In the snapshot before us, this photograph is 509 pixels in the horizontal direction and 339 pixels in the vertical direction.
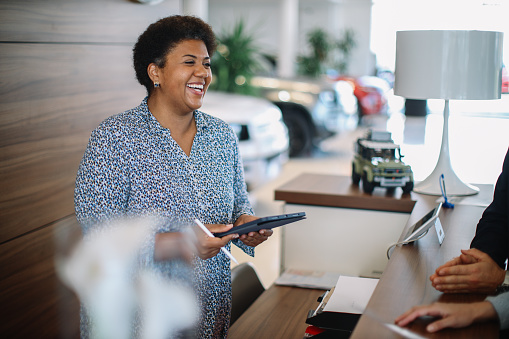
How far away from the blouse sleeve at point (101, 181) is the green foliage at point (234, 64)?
6.07m

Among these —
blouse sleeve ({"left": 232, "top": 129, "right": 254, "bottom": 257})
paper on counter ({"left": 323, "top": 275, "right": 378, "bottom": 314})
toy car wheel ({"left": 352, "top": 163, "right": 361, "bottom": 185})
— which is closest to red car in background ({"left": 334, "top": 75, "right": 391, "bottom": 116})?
toy car wheel ({"left": 352, "top": 163, "right": 361, "bottom": 185})

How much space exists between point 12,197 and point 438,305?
1523 mm

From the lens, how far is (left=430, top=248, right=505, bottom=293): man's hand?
1629 millimetres

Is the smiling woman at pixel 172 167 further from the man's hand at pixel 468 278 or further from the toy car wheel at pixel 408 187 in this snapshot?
the toy car wheel at pixel 408 187

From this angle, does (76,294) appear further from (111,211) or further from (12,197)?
(111,211)

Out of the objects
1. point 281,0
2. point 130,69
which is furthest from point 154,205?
point 281,0

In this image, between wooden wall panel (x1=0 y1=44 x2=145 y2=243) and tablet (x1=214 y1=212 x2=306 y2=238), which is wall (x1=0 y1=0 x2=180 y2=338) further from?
tablet (x1=214 y1=212 x2=306 y2=238)

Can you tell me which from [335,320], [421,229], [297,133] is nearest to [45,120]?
[335,320]

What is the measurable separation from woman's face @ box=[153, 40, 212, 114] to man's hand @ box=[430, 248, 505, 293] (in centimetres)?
98

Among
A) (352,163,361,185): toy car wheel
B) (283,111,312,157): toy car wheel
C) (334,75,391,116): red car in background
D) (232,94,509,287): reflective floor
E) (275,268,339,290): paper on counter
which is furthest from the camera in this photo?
(334,75,391,116): red car in background

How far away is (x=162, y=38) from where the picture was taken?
2.04 meters

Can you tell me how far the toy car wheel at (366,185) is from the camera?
2.97m

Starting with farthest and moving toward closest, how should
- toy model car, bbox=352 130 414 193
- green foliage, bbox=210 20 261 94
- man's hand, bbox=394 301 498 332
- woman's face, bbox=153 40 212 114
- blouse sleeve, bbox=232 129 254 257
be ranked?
green foliage, bbox=210 20 261 94 < toy model car, bbox=352 130 414 193 < blouse sleeve, bbox=232 129 254 257 < woman's face, bbox=153 40 212 114 < man's hand, bbox=394 301 498 332

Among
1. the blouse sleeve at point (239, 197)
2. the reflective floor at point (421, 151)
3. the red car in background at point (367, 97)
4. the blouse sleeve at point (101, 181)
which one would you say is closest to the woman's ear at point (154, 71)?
the blouse sleeve at point (101, 181)
